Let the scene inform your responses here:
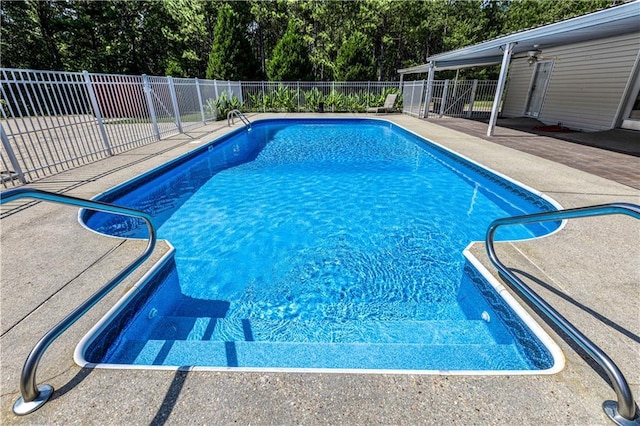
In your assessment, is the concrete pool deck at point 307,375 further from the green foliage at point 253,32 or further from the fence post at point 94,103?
the green foliage at point 253,32

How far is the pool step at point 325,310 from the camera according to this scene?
10.2 feet

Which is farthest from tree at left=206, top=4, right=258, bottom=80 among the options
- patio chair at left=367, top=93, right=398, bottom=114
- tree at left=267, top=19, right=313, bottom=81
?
patio chair at left=367, top=93, right=398, bottom=114

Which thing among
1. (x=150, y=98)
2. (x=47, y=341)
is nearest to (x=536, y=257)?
(x=47, y=341)

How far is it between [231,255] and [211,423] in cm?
281

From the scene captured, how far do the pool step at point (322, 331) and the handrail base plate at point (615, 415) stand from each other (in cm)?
104

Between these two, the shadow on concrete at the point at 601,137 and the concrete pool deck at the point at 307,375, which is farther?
the shadow on concrete at the point at 601,137

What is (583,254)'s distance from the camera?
10.0 ft

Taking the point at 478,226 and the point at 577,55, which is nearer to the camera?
the point at 478,226

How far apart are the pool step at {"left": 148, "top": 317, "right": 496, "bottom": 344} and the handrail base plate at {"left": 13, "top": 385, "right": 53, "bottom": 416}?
1019mm

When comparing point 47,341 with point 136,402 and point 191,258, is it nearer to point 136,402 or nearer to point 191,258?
point 136,402

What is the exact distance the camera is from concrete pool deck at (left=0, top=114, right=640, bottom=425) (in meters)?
1.55

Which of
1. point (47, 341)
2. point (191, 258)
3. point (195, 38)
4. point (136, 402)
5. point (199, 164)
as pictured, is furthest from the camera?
point (195, 38)

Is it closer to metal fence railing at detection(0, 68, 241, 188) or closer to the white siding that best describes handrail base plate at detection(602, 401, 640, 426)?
metal fence railing at detection(0, 68, 241, 188)

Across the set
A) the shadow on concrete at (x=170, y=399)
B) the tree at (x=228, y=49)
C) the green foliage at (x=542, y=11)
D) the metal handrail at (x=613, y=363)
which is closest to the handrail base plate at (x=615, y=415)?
the metal handrail at (x=613, y=363)
